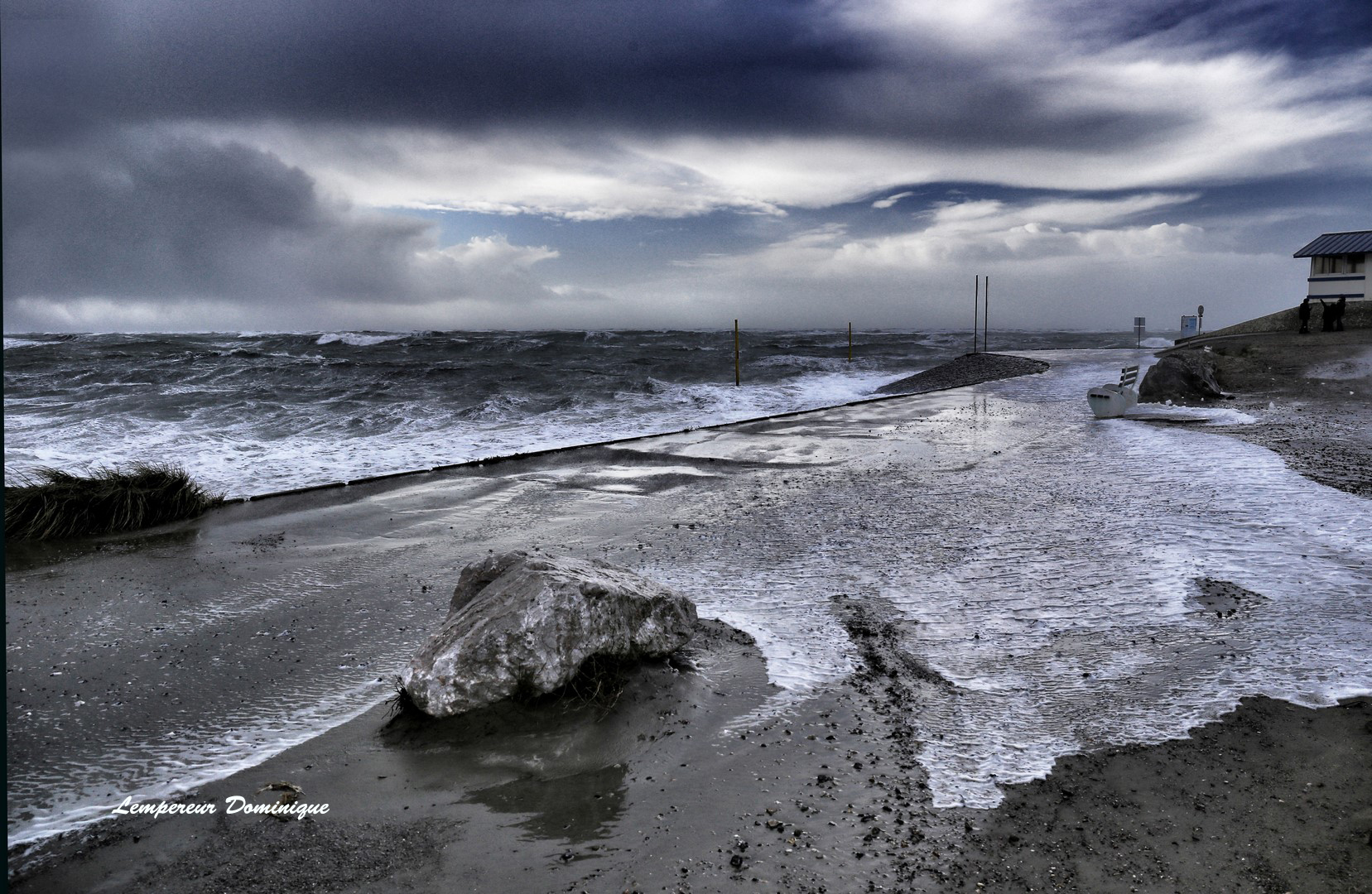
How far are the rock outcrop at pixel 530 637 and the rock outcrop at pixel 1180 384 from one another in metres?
13.1

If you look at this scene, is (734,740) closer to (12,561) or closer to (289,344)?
(12,561)

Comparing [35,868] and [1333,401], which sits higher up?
[1333,401]

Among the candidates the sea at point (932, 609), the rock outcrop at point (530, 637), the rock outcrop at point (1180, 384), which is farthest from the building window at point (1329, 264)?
the rock outcrop at point (530, 637)

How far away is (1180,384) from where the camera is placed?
547 inches

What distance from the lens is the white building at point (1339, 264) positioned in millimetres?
29344

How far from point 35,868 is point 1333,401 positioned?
16.0 m

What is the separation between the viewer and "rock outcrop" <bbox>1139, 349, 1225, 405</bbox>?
13.7m

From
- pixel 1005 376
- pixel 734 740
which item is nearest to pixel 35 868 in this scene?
pixel 734 740

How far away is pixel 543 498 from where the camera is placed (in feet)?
26.5

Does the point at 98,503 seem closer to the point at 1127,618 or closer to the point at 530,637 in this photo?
the point at 530,637

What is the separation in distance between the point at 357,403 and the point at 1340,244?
3491 centimetres

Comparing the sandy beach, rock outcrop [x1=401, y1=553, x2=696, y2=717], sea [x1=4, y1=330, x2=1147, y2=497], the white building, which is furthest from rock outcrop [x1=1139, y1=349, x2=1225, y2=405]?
the white building

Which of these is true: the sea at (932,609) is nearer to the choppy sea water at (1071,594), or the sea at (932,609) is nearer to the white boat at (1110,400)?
the choppy sea water at (1071,594)

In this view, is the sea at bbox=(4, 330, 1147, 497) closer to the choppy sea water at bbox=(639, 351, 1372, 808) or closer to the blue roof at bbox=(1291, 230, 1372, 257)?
the choppy sea water at bbox=(639, 351, 1372, 808)
